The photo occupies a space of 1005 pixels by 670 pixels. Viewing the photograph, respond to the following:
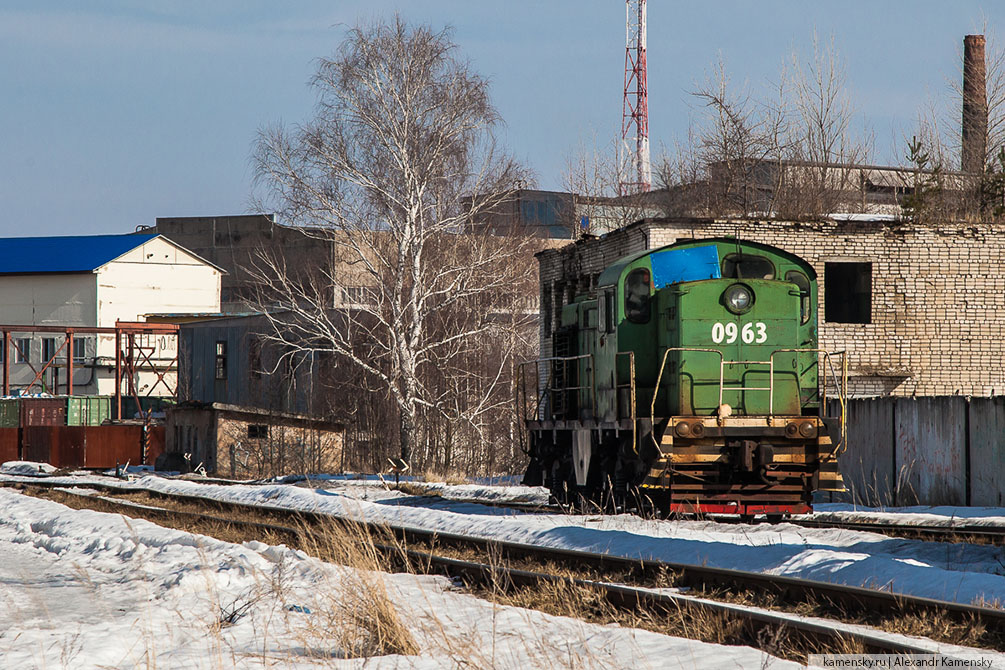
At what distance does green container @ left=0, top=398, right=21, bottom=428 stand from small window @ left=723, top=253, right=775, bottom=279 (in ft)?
107

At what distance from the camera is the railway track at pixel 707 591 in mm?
6188

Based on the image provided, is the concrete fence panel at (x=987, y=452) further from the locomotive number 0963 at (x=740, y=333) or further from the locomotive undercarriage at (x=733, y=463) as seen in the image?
the locomotive number 0963 at (x=740, y=333)

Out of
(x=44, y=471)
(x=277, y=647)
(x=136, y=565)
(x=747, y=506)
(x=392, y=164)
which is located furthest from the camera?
(x=44, y=471)

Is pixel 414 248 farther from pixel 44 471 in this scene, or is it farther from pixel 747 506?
pixel 747 506

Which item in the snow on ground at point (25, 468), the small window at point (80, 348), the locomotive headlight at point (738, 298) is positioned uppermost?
the locomotive headlight at point (738, 298)

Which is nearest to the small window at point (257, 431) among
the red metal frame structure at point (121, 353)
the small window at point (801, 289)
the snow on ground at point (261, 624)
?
the red metal frame structure at point (121, 353)

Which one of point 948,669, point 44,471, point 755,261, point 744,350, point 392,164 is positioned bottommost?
point 44,471

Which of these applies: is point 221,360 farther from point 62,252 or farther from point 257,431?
point 62,252

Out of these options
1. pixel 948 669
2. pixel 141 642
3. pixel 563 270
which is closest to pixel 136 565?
pixel 141 642

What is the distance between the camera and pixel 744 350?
540 inches

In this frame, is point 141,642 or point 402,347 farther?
point 402,347

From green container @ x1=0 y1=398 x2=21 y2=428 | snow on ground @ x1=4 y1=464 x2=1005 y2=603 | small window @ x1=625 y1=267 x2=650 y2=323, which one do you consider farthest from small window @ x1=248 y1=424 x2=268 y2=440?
small window @ x1=625 y1=267 x2=650 y2=323

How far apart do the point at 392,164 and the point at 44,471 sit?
14048 mm

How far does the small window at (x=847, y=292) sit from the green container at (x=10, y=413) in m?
28.8
